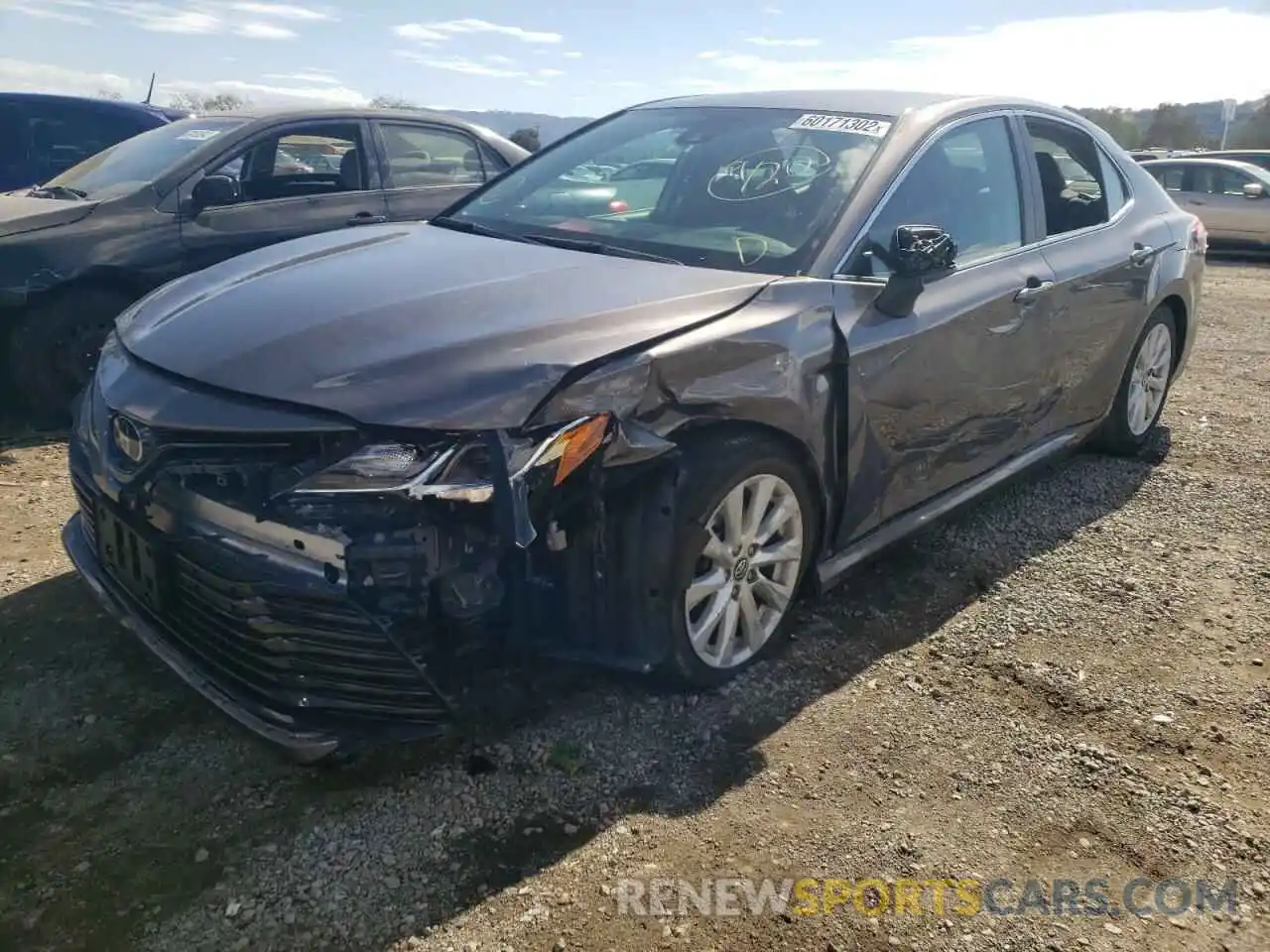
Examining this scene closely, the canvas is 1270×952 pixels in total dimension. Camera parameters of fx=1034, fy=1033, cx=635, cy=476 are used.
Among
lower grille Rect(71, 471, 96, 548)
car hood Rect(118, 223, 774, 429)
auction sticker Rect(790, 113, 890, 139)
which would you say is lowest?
lower grille Rect(71, 471, 96, 548)

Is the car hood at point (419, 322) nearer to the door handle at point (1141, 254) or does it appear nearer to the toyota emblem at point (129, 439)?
the toyota emblem at point (129, 439)

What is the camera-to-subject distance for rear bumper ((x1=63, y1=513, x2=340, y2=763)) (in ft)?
7.37

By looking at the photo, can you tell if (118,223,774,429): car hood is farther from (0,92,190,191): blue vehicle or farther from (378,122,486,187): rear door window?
(0,92,190,191): blue vehicle

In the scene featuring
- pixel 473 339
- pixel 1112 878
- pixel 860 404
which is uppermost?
pixel 473 339

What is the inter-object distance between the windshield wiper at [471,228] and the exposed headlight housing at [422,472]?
1397 mm

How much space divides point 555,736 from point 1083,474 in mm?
3268

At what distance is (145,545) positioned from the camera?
2471 mm

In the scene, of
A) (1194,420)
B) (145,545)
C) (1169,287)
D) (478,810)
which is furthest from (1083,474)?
(145,545)

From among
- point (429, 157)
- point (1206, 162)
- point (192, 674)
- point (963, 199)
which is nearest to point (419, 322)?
point (192, 674)

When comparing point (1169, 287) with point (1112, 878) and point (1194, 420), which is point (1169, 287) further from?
point (1112, 878)

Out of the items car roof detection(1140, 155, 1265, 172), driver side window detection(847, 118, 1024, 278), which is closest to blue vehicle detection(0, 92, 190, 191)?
driver side window detection(847, 118, 1024, 278)

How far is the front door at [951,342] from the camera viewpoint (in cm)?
315

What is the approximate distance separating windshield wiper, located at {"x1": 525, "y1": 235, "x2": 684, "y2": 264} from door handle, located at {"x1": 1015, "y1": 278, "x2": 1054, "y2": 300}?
4.57 feet

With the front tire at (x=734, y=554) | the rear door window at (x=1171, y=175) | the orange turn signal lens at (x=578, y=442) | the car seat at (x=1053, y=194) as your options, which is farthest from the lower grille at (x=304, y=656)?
the rear door window at (x=1171, y=175)
